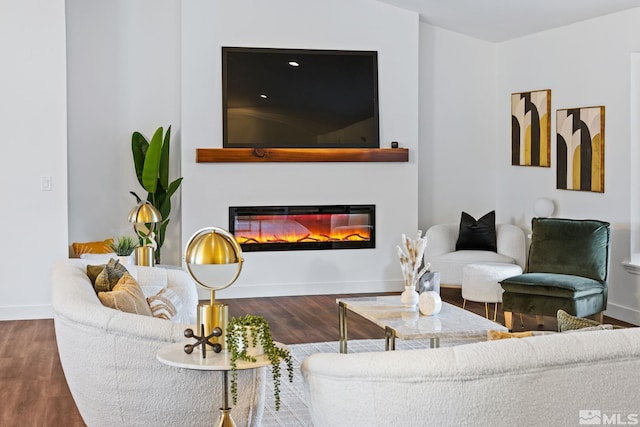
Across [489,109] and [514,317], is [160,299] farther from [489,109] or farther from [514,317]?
[489,109]

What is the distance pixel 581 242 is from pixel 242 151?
3.04 meters

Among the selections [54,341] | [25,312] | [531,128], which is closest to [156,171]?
[25,312]

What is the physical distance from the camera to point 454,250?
821cm

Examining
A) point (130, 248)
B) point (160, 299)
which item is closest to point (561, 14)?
point (130, 248)

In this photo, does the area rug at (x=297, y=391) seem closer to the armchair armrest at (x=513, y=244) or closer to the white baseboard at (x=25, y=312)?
the armchair armrest at (x=513, y=244)

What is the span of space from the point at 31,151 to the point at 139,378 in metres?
4.27

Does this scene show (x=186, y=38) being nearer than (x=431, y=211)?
Yes

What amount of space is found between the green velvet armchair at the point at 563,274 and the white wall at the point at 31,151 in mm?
3531

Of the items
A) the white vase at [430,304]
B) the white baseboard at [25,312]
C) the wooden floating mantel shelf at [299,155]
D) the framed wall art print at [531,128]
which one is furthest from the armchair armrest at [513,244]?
the white baseboard at [25,312]

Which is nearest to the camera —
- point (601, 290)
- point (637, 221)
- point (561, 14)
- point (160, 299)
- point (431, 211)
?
point (160, 299)

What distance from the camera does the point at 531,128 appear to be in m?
8.18

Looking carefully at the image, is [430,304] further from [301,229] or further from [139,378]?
[301,229]

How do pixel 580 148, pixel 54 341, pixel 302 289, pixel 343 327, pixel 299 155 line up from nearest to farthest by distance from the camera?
pixel 343 327 < pixel 54 341 < pixel 580 148 < pixel 299 155 < pixel 302 289

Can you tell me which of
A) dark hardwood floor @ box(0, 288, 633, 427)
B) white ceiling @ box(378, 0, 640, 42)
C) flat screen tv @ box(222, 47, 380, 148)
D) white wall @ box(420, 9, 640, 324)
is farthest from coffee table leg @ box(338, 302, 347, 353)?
white ceiling @ box(378, 0, 640, 42)
